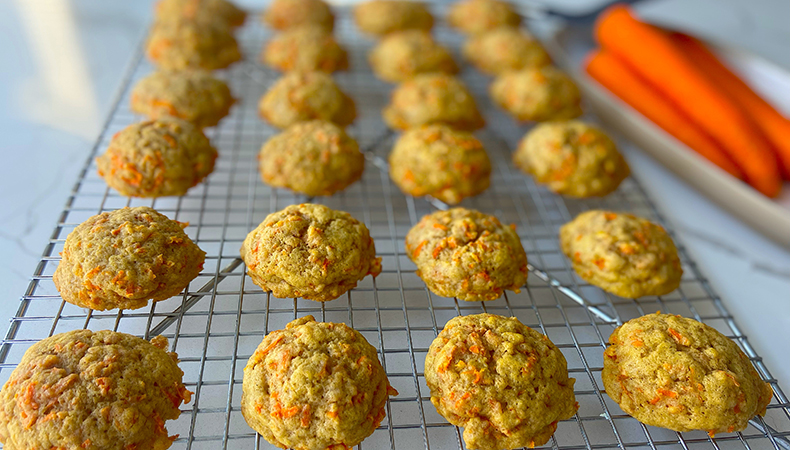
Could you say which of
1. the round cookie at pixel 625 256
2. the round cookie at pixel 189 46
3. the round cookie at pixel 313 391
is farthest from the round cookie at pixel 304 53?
the round cookie at pixel 313 391

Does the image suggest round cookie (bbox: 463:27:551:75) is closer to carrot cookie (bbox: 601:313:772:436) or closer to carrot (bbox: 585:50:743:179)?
carrot (bbox: 585:50:743:179)

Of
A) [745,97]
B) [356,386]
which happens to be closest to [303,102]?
[356,386]

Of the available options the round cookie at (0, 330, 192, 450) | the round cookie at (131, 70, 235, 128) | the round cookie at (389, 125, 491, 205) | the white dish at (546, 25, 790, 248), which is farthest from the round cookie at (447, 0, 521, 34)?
the round cookie at (0, 330, 192, 450)

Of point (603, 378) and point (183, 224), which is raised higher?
point (183, 224)

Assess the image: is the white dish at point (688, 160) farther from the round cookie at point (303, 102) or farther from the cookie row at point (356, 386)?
the round cookie at point (303, 102)

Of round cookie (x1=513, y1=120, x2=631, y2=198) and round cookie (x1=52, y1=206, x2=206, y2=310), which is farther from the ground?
round cookie (x1=52, y1=206, x2=206, y2=310)

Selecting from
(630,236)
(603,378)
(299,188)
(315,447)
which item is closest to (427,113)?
(299,188)

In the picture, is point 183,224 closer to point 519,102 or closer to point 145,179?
point 145,179
